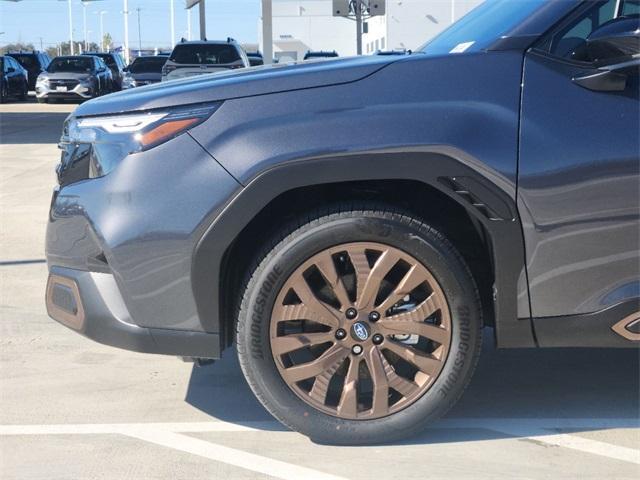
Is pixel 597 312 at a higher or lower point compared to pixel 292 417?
higher

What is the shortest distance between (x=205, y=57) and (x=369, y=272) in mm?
17813

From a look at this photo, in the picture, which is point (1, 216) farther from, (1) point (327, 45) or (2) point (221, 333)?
(1) point (327, 45)

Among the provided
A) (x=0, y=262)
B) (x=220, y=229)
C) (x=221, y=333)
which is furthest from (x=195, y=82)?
(x=0, y=262)

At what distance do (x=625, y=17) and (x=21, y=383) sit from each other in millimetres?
3104

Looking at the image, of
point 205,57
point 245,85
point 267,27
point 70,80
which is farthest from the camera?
point 70,80

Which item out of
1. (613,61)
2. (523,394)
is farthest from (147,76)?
(613,61)

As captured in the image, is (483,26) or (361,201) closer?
(361,201)

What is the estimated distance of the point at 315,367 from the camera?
3.70 meters

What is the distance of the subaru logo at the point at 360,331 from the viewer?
3.69 m

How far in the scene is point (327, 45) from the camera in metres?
75.8

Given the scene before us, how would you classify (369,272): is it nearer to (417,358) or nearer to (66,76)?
(417,358)

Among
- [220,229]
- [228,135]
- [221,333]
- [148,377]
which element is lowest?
[148,377]

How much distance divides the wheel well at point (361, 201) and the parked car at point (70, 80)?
28.2 meters

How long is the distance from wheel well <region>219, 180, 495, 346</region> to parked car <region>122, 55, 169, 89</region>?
2467 centimetres
